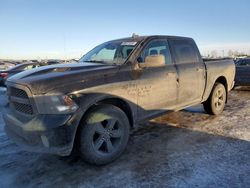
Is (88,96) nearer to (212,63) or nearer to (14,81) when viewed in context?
(14,81)

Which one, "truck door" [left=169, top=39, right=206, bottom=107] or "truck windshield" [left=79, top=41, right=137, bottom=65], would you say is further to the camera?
"truck door" [left=169, top=39, right=206, bottom=107]

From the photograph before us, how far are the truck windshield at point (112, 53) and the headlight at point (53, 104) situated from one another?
1.35 metres

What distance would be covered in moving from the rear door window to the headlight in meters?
2.73

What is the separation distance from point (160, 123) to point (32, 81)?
3362 millimetres

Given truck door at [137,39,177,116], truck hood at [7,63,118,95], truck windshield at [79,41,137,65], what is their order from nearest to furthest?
truck hood at [7,63,118,95] < truck door at [137,39,177,116] < truck windshield at [79,41,137,65]

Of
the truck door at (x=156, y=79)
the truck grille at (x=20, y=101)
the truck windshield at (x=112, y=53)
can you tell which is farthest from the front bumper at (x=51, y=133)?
the truck windshield at (x=112, y=53)

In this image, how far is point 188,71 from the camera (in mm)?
5551

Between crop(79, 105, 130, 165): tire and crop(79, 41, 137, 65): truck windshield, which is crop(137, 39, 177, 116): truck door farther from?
crop(79, 105, 130, 165): tire

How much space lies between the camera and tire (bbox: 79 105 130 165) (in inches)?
148

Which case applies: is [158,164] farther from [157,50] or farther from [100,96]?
[157,50]

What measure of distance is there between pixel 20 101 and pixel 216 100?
15.7 ft

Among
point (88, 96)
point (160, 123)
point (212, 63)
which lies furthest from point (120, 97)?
point (212, 63)

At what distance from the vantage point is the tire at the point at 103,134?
12.3ft

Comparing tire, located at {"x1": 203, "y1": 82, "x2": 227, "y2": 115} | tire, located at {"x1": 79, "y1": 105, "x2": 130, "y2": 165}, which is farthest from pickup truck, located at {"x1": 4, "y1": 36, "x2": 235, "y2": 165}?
tire, located at {"x1": 203, "y1": 82, "x2": 227, "y2": 115}
